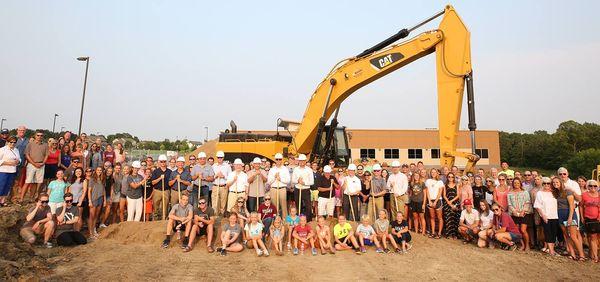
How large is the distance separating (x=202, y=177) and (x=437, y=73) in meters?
7.52

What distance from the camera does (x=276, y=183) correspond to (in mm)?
9273

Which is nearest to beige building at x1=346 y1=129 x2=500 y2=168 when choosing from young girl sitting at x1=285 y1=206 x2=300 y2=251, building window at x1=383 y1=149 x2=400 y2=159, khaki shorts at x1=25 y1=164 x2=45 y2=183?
building window at x1=383 y1=149 x2=400 y2=159

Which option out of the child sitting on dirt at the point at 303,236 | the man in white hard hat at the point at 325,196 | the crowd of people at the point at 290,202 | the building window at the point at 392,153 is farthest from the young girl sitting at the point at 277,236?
the building window at the point at 392,153

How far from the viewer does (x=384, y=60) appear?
11.5 meters

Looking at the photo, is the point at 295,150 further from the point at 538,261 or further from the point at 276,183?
the point at 538,261

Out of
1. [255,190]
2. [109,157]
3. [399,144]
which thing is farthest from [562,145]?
[109,157]

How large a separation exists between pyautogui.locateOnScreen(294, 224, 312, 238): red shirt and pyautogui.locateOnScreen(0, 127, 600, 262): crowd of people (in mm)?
31

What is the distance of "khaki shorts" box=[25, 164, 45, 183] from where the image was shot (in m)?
8.87

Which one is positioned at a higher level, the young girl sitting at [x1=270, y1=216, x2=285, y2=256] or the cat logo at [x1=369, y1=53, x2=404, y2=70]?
the cat logo at [x1=369, y1=53, x2=404, y2=70]

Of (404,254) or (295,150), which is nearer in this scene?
(404,254)

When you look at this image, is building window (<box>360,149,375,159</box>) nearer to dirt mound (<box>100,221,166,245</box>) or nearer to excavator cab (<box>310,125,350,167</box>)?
excavator cab (<box>310,125,350,167</box>)

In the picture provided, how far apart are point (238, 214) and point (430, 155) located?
35348 mm

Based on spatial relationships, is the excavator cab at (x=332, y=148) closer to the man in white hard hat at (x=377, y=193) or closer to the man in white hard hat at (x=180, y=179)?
the man in white hard hat at (x=377, y=193)

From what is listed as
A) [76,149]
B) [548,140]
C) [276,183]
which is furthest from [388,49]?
[548,140]
